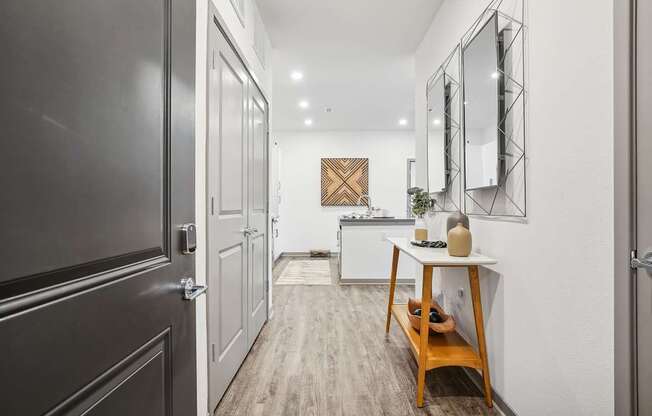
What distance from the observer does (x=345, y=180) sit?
7016 millimetres

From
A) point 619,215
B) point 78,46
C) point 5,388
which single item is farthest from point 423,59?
point 5,388

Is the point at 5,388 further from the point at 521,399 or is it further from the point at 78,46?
the point at 521,399

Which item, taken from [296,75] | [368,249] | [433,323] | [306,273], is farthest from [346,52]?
[306,273]

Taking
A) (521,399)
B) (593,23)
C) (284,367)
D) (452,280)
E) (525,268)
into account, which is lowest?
(284,367)

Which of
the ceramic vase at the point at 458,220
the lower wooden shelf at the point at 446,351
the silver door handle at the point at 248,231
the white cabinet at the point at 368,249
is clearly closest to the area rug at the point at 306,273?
the white cabinet at the point at 368,249

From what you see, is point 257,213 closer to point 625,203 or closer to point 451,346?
point 451,346

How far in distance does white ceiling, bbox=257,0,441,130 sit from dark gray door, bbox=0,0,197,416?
2298 millimetres

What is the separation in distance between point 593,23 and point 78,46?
4.90 feet

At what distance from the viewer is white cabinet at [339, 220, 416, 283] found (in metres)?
4.67

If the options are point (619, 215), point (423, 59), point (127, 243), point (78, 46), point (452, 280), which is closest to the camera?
point (78, 46)

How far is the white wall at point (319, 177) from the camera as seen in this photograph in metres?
7.02

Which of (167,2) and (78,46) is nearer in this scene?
(78,46)

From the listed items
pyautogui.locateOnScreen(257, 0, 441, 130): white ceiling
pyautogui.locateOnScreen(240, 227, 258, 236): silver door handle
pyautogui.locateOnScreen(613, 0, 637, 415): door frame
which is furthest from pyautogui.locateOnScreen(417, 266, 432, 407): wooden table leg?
pyautogui.locateOnScreen(257, 0, 441, 130): white ceiling

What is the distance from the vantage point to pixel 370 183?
702cm
